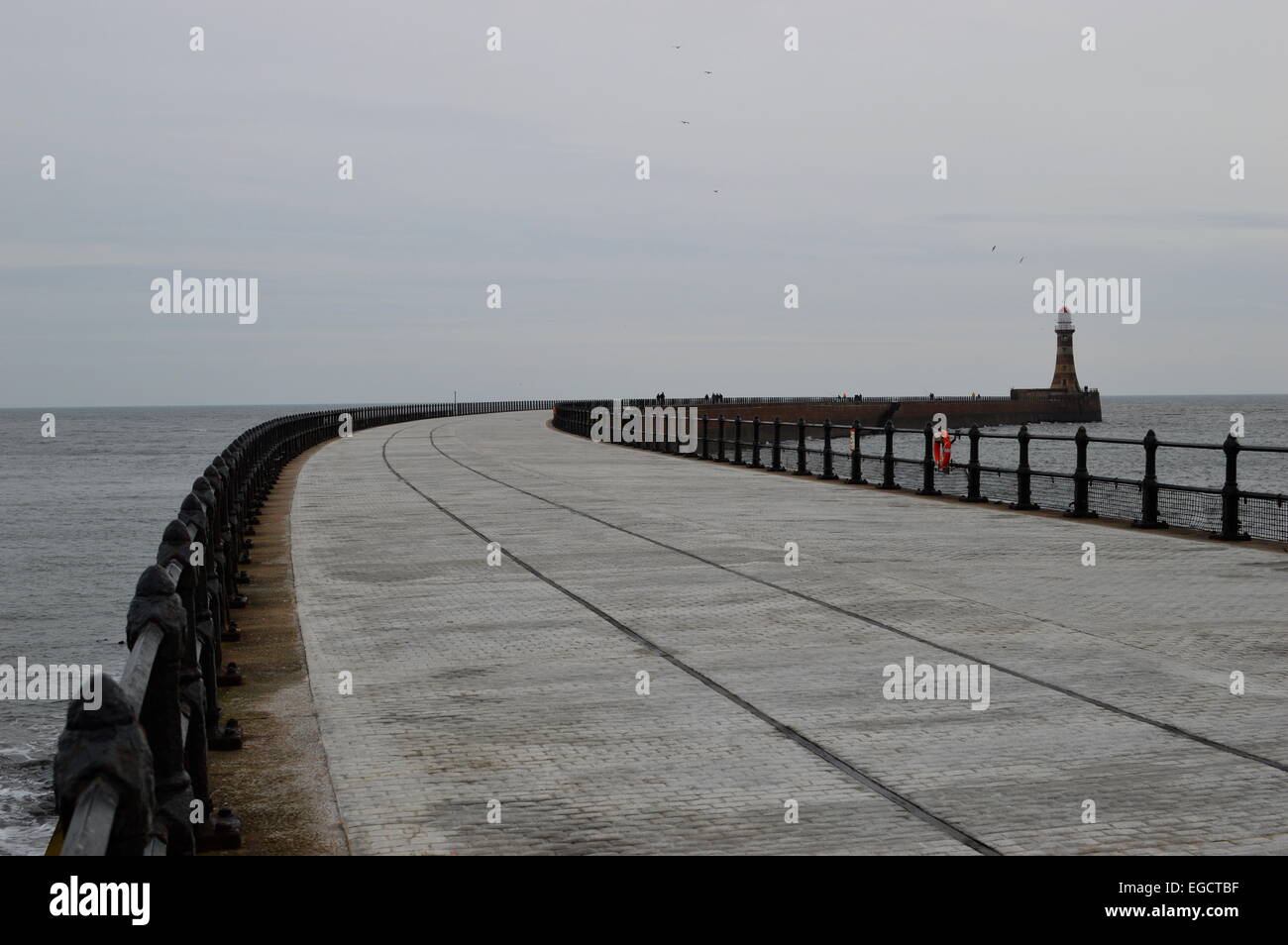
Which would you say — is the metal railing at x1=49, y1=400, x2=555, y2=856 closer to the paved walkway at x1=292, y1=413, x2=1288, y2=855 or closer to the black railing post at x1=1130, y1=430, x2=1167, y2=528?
the paved walkway at x1=292, y1=413, x2=1288, y2=855

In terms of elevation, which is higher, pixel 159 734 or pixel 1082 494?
pixel 159 734

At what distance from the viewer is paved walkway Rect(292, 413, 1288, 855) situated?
19.6ft

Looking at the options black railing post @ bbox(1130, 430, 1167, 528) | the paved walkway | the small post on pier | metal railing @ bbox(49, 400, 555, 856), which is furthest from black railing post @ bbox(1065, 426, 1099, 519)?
the small post on pier

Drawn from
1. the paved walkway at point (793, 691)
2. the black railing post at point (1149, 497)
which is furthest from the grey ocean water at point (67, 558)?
the black railing post at point (1149, 497)

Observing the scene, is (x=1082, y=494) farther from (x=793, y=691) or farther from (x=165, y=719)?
(x=165, y=719)

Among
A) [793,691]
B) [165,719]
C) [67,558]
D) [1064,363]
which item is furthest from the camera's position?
[1064,363]

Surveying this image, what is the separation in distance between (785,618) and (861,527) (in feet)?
24.6

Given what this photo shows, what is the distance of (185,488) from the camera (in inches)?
2936

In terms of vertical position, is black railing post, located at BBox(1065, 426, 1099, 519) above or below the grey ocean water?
above

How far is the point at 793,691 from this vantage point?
8508 mm

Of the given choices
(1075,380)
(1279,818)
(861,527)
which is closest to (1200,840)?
(1279,818)

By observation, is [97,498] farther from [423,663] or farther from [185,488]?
[423,663]

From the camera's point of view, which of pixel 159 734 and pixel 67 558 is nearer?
pixel 159 734

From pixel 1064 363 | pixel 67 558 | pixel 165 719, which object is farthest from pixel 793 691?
pixel 1064 363
